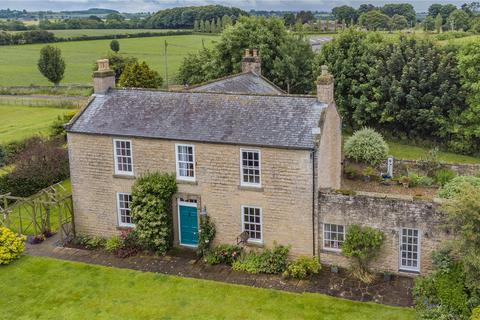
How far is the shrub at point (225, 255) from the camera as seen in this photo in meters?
24.1

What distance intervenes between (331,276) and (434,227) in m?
4.68

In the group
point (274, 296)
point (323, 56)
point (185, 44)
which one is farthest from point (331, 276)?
point (185, 44)

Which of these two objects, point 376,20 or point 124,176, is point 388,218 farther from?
point 376,20

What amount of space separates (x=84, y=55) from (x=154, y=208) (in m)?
96.4

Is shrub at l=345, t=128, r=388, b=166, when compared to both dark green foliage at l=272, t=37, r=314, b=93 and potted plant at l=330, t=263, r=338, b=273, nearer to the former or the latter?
potted plant at l=330, t=263, r=338, b=273

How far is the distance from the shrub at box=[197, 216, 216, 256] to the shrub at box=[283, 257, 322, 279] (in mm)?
3919

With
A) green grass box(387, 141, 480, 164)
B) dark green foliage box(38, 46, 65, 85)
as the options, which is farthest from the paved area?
dark green foliage box(38, 46, 65, 85)

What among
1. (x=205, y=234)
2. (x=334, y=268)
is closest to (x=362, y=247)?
(x=334, y=268)

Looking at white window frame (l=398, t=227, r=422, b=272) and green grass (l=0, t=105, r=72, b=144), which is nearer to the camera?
white window frame (l=398, t=227, r=422, b=272)

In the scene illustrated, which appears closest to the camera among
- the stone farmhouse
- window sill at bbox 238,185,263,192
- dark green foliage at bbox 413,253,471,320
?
dark green foliage at bbox 413,253,471,320

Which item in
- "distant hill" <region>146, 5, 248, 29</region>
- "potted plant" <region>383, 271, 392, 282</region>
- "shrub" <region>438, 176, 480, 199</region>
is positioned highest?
"distant hill" <region>146, 5, 248, 29</region>

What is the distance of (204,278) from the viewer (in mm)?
22969

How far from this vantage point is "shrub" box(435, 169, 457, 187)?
109 feet

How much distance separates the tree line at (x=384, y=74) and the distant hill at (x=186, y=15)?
105 metres
